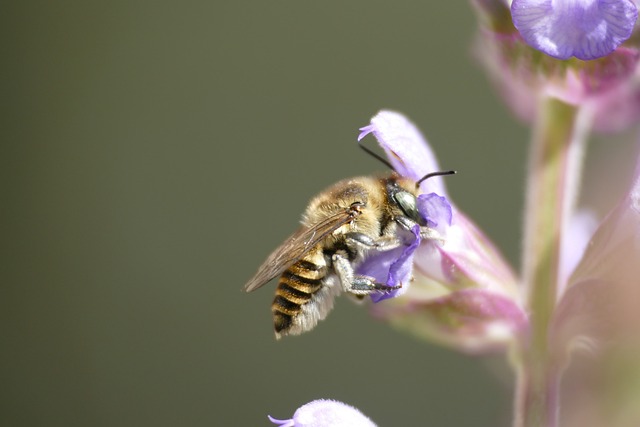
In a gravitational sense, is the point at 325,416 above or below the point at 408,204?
below

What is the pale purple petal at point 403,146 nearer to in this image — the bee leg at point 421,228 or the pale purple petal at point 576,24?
the bee leg at point 421,228

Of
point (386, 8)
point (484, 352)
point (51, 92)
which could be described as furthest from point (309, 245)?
point (51, 92)

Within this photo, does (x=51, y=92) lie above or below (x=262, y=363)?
above

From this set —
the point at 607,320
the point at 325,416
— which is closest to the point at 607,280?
the point at 607,320

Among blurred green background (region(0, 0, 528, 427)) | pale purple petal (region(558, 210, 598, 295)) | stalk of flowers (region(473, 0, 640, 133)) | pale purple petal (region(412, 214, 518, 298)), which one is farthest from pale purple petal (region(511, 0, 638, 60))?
blurred green background (region(0, 0, 528, 427))

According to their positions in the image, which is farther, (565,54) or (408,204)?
(408,204)

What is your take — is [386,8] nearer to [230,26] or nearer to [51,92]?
[230,26]

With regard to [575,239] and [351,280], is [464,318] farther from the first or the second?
[575,239]

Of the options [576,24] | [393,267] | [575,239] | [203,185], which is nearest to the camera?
[576,24]
